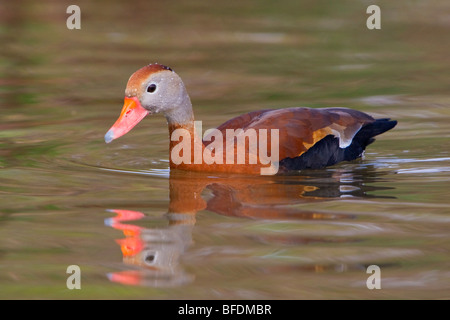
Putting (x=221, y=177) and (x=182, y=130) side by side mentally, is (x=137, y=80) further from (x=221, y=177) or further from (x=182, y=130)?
(x=221, y=177)

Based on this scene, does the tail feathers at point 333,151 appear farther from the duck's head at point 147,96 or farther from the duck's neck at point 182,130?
the duck's head at point 147,96

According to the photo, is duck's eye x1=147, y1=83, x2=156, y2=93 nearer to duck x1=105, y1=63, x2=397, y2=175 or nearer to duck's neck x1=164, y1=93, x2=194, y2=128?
duck x1=105, y1=63, x2=397, y2=175

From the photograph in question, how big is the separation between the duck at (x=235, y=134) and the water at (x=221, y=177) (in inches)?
6.5

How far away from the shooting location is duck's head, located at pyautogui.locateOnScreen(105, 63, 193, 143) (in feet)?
24.2

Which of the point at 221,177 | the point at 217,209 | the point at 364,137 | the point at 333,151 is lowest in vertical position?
the point at 217,209

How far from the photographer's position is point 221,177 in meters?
7.43

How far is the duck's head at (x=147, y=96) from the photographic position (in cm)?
739

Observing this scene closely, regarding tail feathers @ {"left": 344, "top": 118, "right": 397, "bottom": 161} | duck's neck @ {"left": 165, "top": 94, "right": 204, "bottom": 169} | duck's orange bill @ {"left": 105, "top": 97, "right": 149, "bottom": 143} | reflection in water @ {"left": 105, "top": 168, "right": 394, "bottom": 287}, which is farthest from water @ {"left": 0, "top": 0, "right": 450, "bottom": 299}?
duck's orange bill @ {"left": 105, "top": 97, "right": 149, "bottom": 143}

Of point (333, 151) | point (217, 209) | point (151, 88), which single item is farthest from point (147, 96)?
point (333, 151)

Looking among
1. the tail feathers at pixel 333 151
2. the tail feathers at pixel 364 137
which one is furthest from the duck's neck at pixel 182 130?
the tail feathers at pixel 364 137

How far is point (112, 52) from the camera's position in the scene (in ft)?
44.9

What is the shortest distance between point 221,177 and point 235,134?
430 mm

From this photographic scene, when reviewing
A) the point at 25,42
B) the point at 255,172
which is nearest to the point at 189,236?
the point at 255,172

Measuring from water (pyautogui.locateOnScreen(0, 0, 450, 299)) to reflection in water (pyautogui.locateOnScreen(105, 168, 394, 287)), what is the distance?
2cm
